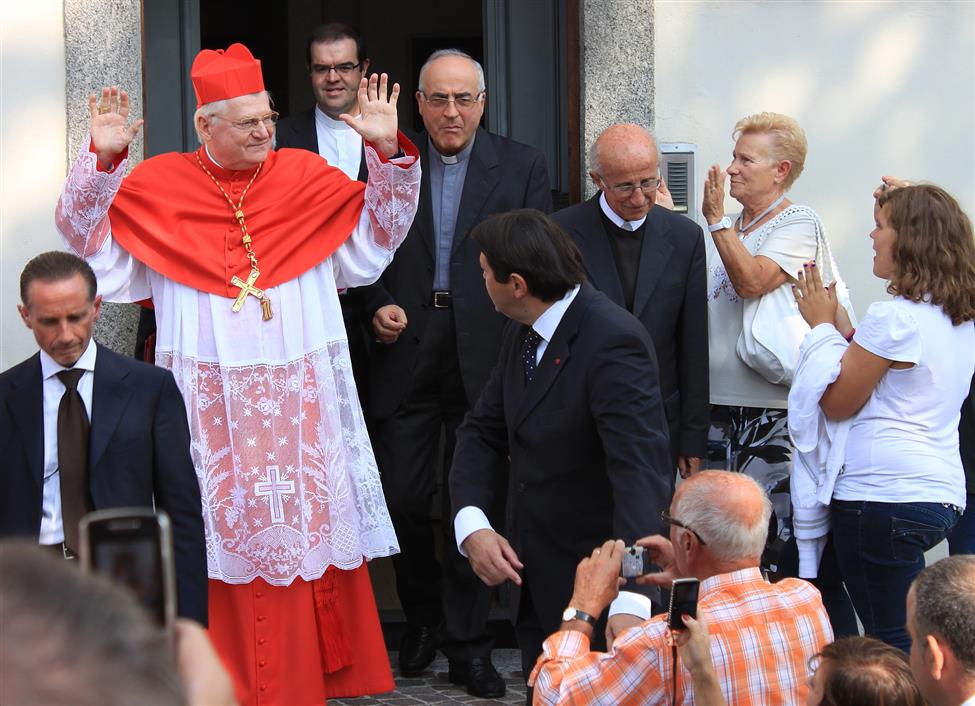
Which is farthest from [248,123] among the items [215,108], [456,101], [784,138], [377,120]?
[784,138]

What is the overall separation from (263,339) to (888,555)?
2.14 m

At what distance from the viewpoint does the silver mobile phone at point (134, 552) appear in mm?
1289

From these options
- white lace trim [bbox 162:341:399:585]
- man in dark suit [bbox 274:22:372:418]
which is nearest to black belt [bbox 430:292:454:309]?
man in dark suit [bbox 274:22:372:418]

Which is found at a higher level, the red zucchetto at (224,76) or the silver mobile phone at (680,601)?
the red zucchetto at (224,76)

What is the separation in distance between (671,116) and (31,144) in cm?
254

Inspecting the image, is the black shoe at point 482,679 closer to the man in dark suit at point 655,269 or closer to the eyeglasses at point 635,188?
the man in dark suit at point 655,269

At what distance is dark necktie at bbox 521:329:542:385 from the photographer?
13.4 feet

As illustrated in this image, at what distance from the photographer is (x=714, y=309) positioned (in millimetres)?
5551

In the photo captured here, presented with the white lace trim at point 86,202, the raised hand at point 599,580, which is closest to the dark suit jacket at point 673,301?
the white lace trim at point 86,202

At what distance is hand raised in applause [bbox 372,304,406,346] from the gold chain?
49 cm

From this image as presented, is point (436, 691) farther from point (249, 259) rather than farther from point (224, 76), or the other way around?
point (224, 76)

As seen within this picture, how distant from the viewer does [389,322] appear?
17.5 feet

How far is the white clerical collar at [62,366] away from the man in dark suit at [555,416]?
110cm

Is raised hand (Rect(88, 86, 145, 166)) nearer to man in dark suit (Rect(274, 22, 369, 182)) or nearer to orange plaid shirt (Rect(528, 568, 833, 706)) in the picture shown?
man in dark suit (Rect(274, 22, 369, 182))
